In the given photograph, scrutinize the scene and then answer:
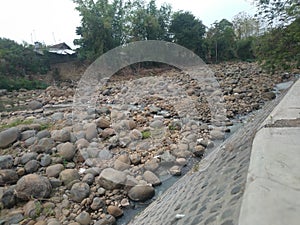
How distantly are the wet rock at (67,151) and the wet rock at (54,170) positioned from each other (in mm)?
279

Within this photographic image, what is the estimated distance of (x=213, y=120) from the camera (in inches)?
204

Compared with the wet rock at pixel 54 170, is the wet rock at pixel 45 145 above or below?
above

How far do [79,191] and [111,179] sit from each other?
0.39 m

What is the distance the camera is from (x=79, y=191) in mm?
2670

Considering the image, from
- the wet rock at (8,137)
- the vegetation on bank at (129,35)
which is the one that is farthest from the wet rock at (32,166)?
the vegetation on bank at (129,35)

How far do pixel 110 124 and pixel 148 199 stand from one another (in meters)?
2.34

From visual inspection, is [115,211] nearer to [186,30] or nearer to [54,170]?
[54,170]

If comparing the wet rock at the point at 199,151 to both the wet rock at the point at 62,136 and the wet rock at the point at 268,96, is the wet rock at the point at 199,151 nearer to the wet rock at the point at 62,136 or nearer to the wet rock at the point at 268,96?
the wet rock at the point at 62,136

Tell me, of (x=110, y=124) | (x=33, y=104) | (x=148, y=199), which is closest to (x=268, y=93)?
(x=110, y=124)

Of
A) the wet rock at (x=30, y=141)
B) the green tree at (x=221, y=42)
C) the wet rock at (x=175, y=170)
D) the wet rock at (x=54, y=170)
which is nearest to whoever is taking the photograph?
the wet rock at (x=54, y=170)

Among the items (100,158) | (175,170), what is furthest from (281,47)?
(100,158)

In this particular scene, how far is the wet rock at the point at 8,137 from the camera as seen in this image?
3.88 meters

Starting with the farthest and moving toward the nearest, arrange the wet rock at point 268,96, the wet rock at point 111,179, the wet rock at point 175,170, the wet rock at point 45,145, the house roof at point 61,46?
the house roof at point 61,46
the wet rock at point 268,96
the wet rock at point 45,145
the wet rock at point 175,170
the wet rock at point 111,179

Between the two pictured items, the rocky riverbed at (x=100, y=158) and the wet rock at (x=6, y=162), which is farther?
the wet rock at (x=6, y=162)
